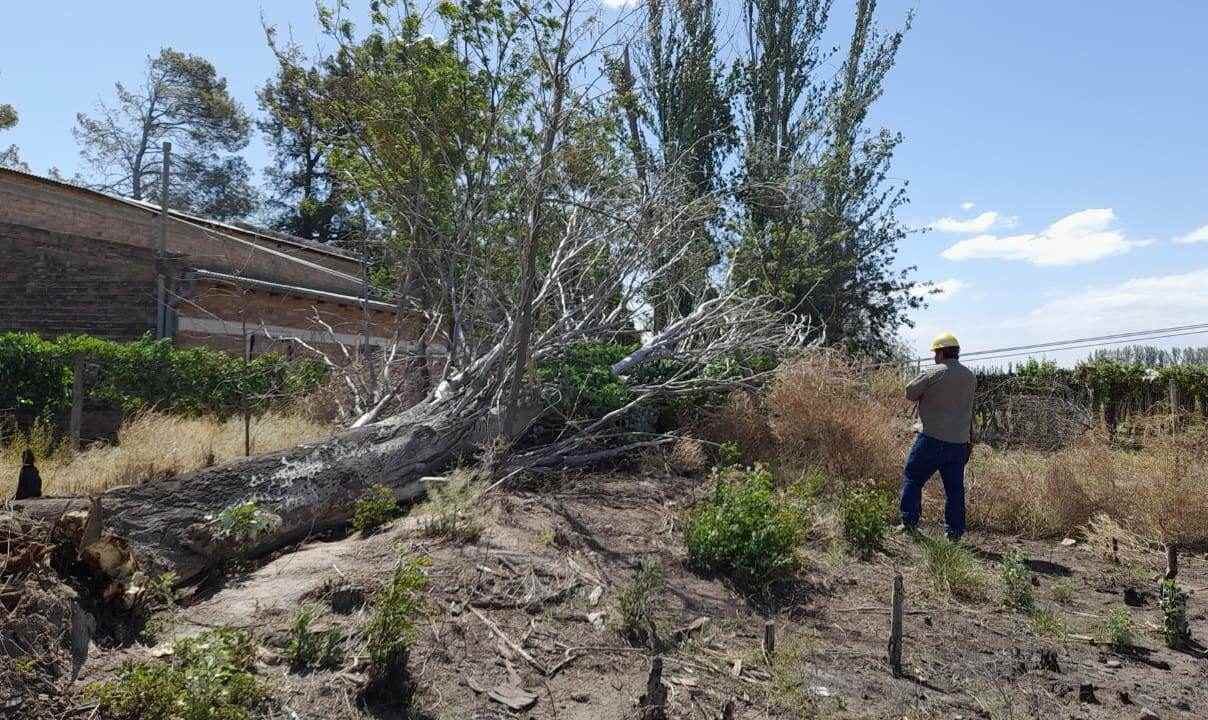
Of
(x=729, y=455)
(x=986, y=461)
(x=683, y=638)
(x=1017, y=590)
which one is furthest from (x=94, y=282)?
(x=1017, y=590)

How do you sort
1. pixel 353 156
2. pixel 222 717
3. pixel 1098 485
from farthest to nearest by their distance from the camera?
pixel 353 156
pixel 1098 485
pixel 222 717

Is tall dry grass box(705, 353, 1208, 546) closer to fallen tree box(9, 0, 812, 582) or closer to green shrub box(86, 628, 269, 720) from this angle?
fallen tree box(9, 0, 812, 582)

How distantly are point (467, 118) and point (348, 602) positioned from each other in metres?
6.32

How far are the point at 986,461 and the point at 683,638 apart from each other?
243 inches

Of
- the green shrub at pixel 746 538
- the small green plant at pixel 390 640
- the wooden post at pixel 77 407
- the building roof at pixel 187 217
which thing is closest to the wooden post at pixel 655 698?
the small green plant at pixel 390 640

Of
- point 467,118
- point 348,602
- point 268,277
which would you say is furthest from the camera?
point 268,277

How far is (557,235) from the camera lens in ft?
34.7

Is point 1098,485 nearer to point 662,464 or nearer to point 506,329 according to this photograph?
point 662,464

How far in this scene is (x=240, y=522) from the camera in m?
5.07

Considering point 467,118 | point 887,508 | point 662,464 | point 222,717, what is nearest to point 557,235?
point 467,118

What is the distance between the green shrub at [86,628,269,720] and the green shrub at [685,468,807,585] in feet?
10.0

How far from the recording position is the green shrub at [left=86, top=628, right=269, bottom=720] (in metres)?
3.11

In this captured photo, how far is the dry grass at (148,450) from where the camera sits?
6.69 meters

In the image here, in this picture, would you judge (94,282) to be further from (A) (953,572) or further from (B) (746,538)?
(A) (953,572)
